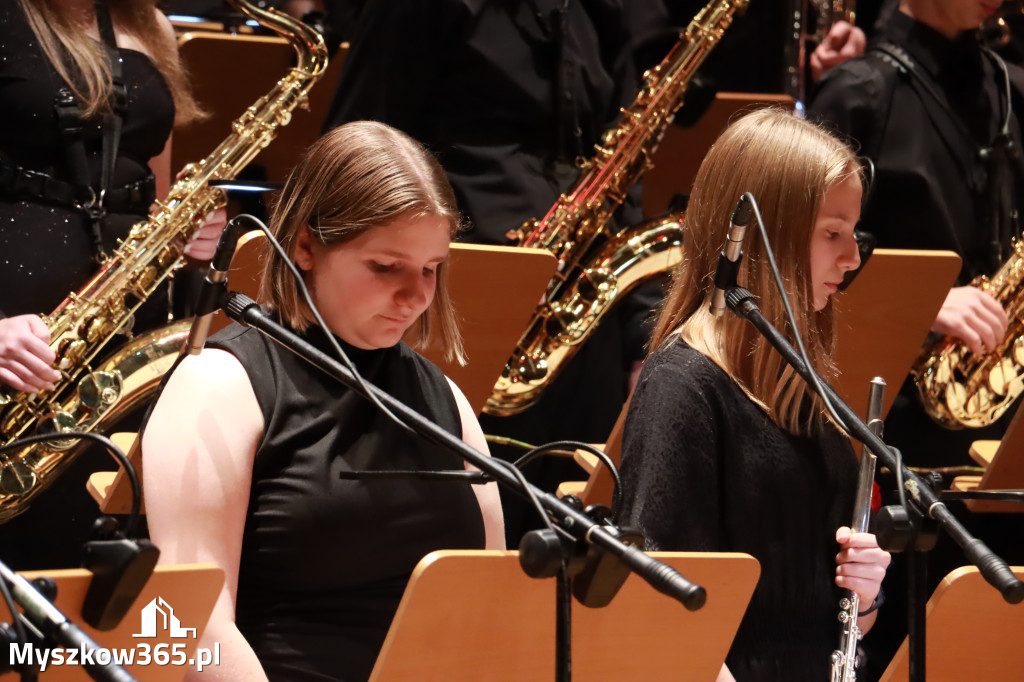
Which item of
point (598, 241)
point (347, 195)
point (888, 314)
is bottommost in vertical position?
point (598, 241)

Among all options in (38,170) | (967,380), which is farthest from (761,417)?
(38,170)

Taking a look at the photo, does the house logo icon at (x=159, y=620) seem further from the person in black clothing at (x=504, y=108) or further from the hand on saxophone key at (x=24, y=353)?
the person in black clothing at (x=504, y=108)

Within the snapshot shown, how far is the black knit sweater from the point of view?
70.9 inches

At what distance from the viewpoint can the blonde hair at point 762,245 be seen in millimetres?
1905

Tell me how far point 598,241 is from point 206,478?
162cm

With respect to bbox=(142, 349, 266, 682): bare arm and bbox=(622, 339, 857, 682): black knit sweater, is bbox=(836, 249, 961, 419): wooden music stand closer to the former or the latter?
bbox=(622, 339, 857, 682): black knit sweater

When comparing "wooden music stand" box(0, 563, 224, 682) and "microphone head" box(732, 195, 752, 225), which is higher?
"microphone head" box(732, 195, 752, 225)

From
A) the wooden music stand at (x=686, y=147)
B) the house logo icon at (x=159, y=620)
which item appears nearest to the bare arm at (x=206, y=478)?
the house logo icon at (x=159, y=620)

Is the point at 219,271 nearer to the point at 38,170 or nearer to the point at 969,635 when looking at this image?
the point at 969,635

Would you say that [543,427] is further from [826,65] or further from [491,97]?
[826,65]

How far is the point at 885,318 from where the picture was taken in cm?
243

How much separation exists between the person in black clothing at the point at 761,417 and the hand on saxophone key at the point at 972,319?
79 centimetres

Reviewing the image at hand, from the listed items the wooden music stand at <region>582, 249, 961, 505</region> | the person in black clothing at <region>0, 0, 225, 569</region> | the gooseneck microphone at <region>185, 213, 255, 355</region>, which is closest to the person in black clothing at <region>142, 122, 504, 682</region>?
the gooseneck microphone at <region>185, 213, 255, 355</region>

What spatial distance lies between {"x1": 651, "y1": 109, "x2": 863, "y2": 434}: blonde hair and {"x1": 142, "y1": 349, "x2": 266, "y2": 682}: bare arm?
69 cm
